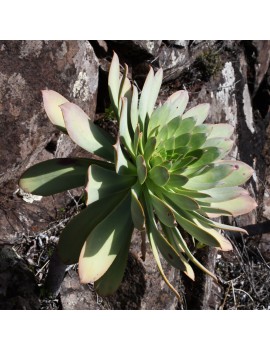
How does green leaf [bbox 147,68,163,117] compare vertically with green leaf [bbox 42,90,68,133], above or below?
above

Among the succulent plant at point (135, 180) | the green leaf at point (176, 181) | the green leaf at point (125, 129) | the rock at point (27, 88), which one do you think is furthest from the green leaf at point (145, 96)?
the rock at point (27, 88)

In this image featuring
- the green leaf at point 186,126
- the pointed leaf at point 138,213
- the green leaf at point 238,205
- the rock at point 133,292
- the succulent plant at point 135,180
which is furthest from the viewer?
the rock at point 133,292

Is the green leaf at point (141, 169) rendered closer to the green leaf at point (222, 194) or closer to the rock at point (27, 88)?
the green leaf at point (222, 194)

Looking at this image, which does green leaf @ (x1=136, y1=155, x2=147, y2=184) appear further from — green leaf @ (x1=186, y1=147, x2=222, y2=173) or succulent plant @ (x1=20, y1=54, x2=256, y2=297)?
green leaf @ (x1=186, y1=147, x2=222, y2=173)

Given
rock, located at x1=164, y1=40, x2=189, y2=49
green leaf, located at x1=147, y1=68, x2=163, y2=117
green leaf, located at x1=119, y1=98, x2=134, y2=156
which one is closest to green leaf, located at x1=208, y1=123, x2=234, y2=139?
green leaf, located at x1=147, y1=68, x2=163, y2=117

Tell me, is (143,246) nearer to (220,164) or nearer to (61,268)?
(220,164)

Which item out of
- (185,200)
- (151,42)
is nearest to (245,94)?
(151,42)

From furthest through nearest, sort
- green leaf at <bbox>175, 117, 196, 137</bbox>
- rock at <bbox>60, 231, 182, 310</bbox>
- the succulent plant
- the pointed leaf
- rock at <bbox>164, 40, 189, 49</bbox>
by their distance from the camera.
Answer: rock at <bbox>164, 40, 189, 49</bbox>, rock at <bbox>60, 231, 182, 310</bbox>, green leaf at <bbox>175, 117, 196, 137</bbox>, the succulent plant, the pointed leaf
